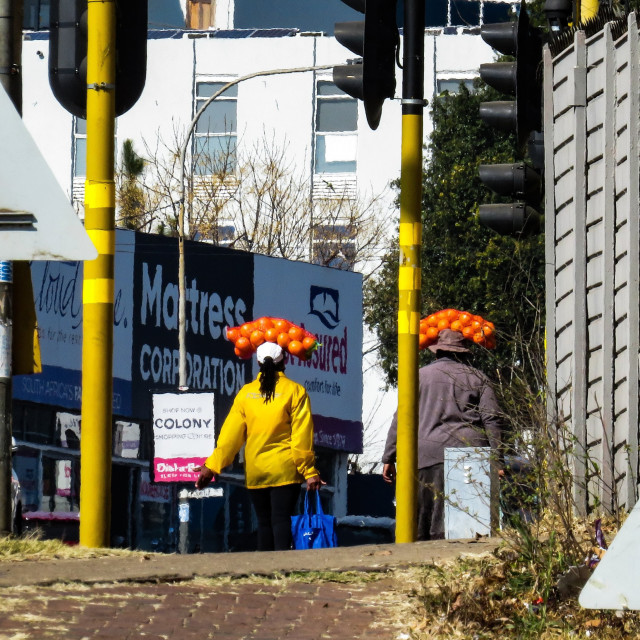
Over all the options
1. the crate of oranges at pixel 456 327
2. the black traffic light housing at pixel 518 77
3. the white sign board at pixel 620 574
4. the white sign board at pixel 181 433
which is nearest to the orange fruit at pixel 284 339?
the crate of oranges at pixel 456 327

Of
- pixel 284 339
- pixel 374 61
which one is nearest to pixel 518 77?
pixel 374 61

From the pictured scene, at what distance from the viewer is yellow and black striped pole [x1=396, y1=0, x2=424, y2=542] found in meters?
8.95

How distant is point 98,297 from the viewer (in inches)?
335

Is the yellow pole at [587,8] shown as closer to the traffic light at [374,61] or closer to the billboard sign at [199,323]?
the traffic light at [374,61]

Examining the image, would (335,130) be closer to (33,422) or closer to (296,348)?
(33,422)

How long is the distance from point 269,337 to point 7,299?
330cm

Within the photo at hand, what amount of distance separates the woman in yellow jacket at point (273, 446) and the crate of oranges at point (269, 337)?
1726 millimetres

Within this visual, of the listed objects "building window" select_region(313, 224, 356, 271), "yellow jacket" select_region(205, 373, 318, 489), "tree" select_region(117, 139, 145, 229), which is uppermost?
"tree" select_region(117, 139, 145, 229)

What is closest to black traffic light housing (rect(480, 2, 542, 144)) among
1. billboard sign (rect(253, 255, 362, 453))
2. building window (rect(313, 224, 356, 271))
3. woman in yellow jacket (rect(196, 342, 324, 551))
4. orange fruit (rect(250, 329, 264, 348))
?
woman in yellow jacket (rect(196, 342, 324, 551))

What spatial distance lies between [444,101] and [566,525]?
1213 inches

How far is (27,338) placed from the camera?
30.4 feet

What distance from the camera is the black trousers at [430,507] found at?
9.81 m

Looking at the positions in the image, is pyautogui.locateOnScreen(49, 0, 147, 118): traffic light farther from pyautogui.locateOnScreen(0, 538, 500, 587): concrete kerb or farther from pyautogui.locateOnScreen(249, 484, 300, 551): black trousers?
pyautogui.locateOnScreen(249, 484, 300, 551): black trousers

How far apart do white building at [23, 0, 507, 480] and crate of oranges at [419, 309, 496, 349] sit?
28.8 metres
